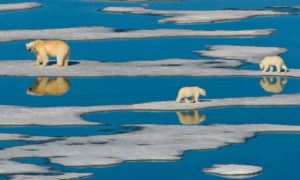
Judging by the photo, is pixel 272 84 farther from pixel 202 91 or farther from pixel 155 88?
pixel 202 91

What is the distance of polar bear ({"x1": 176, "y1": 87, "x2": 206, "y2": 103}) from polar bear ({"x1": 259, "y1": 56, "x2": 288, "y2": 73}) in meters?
4.77

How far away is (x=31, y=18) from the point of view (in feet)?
173

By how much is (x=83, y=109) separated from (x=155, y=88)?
3.88 metres

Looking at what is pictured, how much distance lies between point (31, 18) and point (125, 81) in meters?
13.9

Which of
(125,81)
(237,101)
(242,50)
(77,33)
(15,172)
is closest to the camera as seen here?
(15,172)

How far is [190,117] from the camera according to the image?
34.1 m

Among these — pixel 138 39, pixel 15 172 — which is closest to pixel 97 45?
pixel 138 39

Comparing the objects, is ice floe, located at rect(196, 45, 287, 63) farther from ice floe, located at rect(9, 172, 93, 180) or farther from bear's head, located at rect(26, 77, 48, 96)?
ice floe, located at rect(9, 172, 93, 180)

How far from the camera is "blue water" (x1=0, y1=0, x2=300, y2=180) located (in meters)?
29.7

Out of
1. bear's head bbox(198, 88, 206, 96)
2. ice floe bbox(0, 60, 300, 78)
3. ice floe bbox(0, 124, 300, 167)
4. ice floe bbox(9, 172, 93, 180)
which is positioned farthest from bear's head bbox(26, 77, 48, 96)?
ice floe bbox(9, 172, 93, 180)

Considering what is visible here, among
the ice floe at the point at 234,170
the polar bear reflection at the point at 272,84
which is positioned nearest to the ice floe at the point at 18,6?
the polar bear reflection at the point at 272,84

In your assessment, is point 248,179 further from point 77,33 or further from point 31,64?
point 77,33

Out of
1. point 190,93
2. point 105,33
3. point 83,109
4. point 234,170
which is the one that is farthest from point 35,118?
point 105,33

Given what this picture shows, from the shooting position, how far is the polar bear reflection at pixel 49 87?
37312 millimetres
